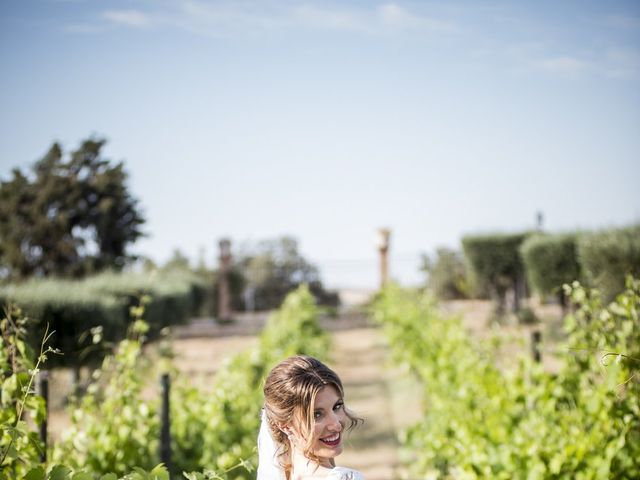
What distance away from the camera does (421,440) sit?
5.09 metres

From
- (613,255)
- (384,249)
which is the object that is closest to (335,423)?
(613,255)

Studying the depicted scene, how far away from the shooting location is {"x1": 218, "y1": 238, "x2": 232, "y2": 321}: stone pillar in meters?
19.5

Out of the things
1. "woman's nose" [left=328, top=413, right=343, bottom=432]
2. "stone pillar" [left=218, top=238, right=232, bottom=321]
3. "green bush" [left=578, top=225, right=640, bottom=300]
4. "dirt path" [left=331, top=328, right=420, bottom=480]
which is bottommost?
Answer: "dirt path" [left=331, top=328, right=420, bottom=480]

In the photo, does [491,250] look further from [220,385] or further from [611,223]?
[220,385]

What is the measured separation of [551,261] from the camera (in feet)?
40.0

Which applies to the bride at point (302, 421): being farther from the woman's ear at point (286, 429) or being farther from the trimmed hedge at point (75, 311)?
the trimmed hedge at point (75, 311)

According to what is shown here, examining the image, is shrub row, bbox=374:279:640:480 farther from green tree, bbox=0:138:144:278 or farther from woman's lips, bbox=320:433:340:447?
green tree, bbox=0:138:144:278

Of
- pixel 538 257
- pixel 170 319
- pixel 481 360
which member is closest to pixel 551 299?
pixel 538 257

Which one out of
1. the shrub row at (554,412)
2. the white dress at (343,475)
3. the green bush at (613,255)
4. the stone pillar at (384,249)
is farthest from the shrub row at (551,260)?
the stone pillar at (384,249)

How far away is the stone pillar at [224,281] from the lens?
19.5 m

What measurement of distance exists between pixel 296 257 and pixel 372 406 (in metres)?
12.9

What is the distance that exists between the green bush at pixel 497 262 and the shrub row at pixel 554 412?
10.4 meters

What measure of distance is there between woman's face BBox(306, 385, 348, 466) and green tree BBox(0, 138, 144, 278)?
A: 15.2 metres

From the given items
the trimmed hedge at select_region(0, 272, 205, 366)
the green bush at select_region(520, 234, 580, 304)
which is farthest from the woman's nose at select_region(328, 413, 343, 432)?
the green bush at select_region(520, 234, 580, 304)
